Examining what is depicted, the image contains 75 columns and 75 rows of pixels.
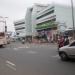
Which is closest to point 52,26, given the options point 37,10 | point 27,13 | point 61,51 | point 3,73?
point 37,10

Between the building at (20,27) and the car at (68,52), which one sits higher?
the building at (20,27)

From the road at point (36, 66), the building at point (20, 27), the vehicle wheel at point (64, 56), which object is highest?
the building at point (20, 27)

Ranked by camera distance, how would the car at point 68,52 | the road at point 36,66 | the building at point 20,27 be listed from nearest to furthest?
the road at point 36,66
the car at point 68,52
the building at point 20,27

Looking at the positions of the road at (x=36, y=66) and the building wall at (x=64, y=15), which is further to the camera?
the building wall at (x=64, y=15)

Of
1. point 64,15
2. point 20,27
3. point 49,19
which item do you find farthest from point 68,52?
point 20,27

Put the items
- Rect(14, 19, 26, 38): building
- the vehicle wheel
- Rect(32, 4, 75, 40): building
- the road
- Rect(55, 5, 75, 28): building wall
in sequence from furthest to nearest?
Rect(14, 19, 26, 38): building < Rect(55, 5, 75, 28): building wall < Rect(32, 4, 75, 40): building < the vehicle wheel < the road

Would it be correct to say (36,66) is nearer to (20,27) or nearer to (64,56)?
(64,56)

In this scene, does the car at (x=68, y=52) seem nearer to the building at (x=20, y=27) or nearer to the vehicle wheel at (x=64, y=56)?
the vehicle wheel at (x=64, y=56)

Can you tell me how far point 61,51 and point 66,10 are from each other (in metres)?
74.0

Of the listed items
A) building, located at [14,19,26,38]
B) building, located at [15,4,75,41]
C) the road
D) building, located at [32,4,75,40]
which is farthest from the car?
building, located at [14,19,26,38]

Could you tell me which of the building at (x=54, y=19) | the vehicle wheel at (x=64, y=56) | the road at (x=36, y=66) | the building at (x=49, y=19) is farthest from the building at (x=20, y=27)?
Answer: the vehicle wheel at (x=64, y=56)

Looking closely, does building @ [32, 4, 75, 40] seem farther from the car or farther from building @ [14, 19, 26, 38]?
the car

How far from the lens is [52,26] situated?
2813 inches

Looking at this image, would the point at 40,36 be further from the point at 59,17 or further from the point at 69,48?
the point at 69,48
